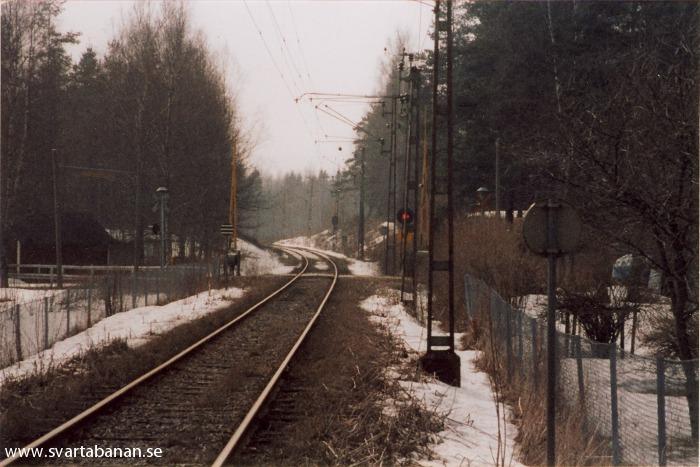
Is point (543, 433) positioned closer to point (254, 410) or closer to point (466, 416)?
point (466, 416)

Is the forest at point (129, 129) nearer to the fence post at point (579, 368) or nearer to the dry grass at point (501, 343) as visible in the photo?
the dry grass at point (501, 343)

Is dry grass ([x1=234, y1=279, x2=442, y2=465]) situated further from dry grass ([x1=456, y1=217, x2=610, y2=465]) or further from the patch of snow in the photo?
the patch of snow

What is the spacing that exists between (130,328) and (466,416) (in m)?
11.0

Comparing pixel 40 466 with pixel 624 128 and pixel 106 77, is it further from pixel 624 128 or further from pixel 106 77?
pixel 106 77

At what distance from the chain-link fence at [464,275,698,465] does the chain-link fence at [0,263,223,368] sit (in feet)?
32.2

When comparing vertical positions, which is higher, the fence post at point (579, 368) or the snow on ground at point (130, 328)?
the fence post at point (579, 368)

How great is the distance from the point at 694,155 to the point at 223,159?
43.4m

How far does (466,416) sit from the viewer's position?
10.1 metres

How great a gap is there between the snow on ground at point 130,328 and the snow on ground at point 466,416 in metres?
6.12

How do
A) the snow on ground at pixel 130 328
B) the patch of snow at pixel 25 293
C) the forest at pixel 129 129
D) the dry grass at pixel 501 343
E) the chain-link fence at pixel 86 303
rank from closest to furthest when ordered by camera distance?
the dry grass at pixel 501 343
the snow on ground at pixel 130 328
the chain-link fence at pixel 86 303
the patch of snow at pixel 25 293
the forest at pixel 129 129

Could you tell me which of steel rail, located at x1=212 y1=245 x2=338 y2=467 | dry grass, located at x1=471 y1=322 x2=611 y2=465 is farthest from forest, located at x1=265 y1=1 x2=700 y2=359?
steel rail, located at x1=212 y1=245 x2=338 y2=467

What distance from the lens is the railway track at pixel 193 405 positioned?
8.13m

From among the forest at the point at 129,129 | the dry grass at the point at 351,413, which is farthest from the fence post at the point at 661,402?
the forest at the point at 129,129

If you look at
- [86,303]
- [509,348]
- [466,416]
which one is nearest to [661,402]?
[466,416]
